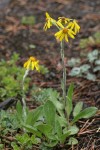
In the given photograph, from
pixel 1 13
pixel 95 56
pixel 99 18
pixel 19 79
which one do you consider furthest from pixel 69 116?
pixel 1 13

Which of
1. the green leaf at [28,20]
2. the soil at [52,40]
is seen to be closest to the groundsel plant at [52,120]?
the soil at [52,40]

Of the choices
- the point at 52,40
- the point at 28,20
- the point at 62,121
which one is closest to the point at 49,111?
the point at 62,121

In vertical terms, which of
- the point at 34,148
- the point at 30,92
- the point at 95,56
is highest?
the point at 95,56

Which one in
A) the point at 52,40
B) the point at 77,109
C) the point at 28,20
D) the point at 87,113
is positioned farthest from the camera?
the point at 28,20

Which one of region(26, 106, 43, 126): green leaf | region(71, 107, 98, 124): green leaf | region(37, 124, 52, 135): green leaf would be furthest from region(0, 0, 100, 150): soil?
region(26, 106, 43, 126): green leaf

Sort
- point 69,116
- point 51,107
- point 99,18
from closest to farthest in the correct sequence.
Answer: point 51,107 → point 69,116 → point 99,18

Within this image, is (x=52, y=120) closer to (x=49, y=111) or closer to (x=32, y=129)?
(x=49, y=111)

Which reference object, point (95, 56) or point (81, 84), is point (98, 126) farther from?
point (95, 56)
